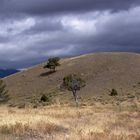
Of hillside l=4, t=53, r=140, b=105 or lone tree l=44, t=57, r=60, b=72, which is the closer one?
hillside l=4, t=53, r=140, b=105

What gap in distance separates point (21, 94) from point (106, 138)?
292 feet

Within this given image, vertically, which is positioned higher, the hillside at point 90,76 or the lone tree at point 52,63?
the lone tree at point 52,63

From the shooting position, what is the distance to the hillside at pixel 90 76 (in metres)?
91.0

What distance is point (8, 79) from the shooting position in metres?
126

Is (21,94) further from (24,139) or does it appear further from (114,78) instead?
(24,139)

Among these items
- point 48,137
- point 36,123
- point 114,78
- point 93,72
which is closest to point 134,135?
point 48,137

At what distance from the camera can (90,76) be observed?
342 feet

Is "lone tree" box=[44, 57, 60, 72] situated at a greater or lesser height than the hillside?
greater

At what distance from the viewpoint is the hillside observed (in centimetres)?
9101

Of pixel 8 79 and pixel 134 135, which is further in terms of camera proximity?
pixel 8 79

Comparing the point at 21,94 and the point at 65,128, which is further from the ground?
the point at 21,94

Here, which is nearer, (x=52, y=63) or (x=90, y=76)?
(x=90, y=76)

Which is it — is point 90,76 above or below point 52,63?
below

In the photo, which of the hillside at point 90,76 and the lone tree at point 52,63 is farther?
the lone tree at point 52,63
